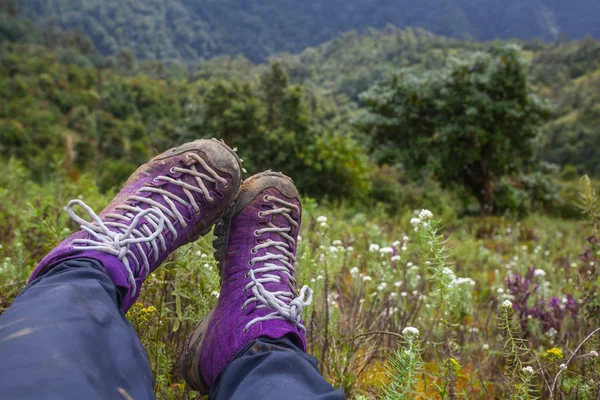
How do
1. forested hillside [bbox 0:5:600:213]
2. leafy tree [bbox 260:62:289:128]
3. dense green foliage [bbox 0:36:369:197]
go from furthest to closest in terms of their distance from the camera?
leafy tree [bbox 260:62:289:128], dense green foliage [bbox 0:36:369:197], forested hillside [bbox 0:5:600:213]

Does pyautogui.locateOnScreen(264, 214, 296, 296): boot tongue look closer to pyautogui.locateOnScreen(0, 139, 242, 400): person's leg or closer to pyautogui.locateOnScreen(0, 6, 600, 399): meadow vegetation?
pyautogui.locateOnScreen(0, 6, 600, 399): meadow vegetation

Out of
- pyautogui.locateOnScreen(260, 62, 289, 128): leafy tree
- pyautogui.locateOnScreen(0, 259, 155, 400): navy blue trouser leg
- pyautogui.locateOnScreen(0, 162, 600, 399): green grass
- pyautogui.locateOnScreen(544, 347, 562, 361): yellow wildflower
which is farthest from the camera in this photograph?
pyautogui.locateOnScreen(260, 62, 289, 128): leafy tree

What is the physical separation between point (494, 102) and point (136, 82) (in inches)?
1711

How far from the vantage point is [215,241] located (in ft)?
5.93

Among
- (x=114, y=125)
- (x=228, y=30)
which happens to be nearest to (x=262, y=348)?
(x=114, y=125)

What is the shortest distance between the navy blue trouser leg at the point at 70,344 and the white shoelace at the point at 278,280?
0.42 meters

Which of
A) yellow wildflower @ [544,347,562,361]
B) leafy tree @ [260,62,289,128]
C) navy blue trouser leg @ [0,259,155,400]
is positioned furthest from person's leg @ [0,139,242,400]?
leafy tree @ [260,62,289,128]

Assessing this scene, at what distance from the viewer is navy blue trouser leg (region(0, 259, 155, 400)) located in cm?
80

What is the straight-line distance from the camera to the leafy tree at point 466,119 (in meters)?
9.98

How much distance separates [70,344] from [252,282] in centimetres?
68

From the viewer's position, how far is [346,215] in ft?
24.6

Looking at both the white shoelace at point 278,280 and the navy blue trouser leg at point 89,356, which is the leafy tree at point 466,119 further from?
the navy blue trouser leg at point 89,356

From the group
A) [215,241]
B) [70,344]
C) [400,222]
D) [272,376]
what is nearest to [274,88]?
[400,222]

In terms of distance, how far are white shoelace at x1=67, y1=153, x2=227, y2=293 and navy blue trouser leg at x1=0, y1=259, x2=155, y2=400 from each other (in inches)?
5.1
